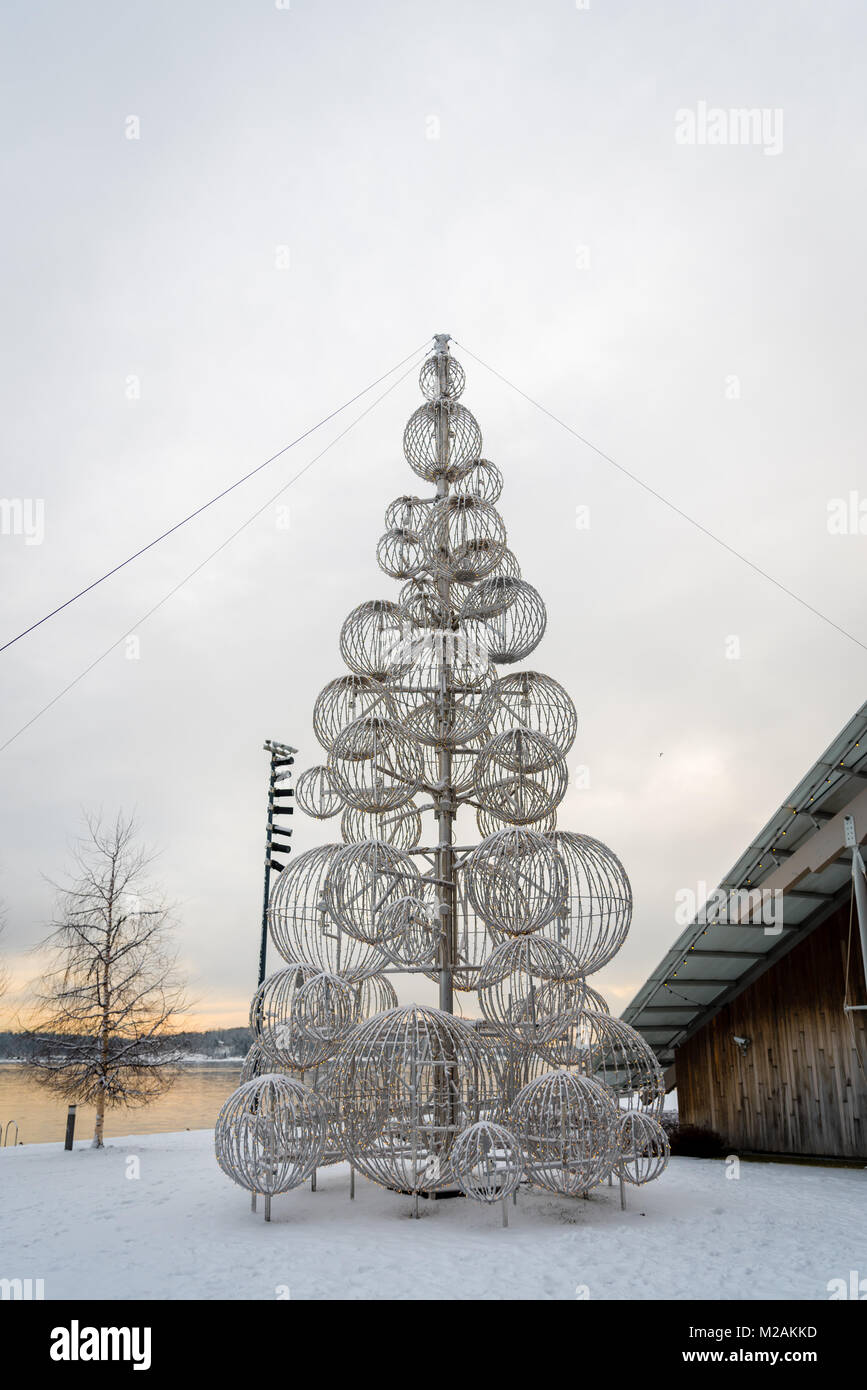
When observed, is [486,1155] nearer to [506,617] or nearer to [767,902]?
[767,902]

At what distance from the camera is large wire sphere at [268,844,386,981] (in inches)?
401

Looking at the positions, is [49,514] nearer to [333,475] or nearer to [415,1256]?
[333,475]

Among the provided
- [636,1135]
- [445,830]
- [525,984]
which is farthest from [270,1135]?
[445,830]

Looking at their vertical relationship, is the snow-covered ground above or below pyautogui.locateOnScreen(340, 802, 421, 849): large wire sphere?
below

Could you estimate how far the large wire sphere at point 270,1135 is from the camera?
8.23 m

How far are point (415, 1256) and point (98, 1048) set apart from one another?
30.5 ft

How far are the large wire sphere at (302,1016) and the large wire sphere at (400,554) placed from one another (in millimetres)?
5350

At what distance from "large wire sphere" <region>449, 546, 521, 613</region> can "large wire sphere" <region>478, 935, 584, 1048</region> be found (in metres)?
4.68

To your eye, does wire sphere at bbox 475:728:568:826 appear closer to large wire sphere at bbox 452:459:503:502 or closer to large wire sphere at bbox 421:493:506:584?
large wire sphere at bbox 421:493:506:584

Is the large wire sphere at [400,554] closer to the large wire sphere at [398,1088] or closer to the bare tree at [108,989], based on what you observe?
the large wire sphere at [398,1088]

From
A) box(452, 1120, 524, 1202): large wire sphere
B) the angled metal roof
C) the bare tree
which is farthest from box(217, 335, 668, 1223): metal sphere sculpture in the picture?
the bare tree

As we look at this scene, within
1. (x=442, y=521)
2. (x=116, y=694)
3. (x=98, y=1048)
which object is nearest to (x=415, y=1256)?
(x=442, y=521)

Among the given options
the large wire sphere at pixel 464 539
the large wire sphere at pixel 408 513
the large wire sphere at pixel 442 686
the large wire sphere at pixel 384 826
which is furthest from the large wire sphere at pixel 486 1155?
the large wire sphere at pixel 408 513

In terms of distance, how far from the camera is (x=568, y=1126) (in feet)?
27.7
